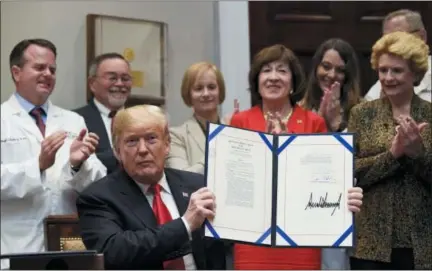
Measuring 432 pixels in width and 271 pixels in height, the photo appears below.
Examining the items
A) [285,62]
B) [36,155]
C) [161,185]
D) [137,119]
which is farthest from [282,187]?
[36,155]

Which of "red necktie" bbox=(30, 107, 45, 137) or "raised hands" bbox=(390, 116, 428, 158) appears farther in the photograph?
"red necktie" bbox=(30, 107, 45, 137)

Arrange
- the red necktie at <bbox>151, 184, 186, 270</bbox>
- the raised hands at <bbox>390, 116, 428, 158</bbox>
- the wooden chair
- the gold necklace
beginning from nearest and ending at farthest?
the red necktie at <bbox>151, 184, 186, 270</bbox> < the raised hands at <bbox>390, 116, 428, 158</bbox> < the wooden chair < the gold necklace

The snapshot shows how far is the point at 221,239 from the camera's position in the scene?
328cm

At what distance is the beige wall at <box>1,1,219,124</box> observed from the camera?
531 centimetres

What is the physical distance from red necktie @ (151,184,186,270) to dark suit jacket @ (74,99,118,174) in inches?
36.5

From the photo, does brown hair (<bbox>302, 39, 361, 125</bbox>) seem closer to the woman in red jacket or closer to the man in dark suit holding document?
the woman in red jacket

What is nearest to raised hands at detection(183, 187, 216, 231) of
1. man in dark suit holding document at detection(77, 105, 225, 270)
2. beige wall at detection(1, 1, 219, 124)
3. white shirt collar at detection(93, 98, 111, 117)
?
man in dark suit holding document at detection(77, 105, 225, 270)

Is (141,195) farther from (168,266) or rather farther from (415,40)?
(415,40)

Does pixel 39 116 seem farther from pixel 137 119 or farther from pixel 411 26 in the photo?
pixel 411 26

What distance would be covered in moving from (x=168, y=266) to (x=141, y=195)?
0.27 m

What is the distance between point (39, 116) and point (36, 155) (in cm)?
22

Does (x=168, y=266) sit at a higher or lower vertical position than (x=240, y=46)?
lower

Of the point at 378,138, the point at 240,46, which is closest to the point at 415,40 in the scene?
the point at 378,138

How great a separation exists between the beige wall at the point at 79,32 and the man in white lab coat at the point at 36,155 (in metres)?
0.80
